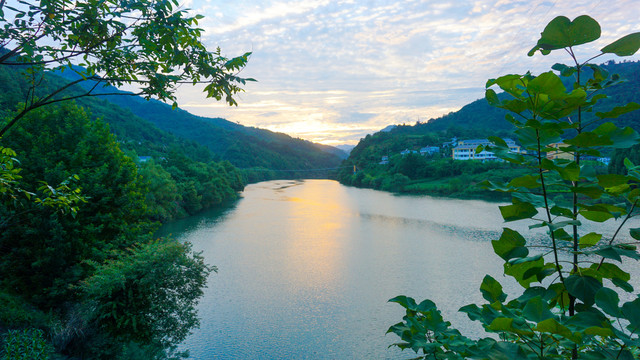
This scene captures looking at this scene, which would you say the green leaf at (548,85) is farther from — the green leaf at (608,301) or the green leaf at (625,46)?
the green leaf at (608,301)

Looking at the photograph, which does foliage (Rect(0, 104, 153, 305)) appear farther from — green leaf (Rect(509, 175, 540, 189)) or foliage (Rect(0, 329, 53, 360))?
green leaf (Rect(509, 175, 540, 189))

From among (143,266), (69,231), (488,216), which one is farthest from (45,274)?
(488,216)

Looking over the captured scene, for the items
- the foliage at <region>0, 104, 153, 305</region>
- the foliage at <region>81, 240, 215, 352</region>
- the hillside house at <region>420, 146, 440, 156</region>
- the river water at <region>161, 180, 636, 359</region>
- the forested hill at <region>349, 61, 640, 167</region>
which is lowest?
the river water at <region>161, 180, 636, 359</region>

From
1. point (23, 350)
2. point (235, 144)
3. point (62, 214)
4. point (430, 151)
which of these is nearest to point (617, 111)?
point (23, 350)

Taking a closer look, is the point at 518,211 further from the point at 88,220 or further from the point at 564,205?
the point at 88,220

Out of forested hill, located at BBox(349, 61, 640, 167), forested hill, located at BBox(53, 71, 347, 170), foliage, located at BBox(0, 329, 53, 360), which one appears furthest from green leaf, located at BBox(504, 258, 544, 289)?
forested hill, located at BBox(53, 71, 347, 170)

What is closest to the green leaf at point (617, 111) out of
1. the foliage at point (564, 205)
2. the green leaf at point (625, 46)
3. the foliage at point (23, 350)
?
the foliage at point (564, 205)
